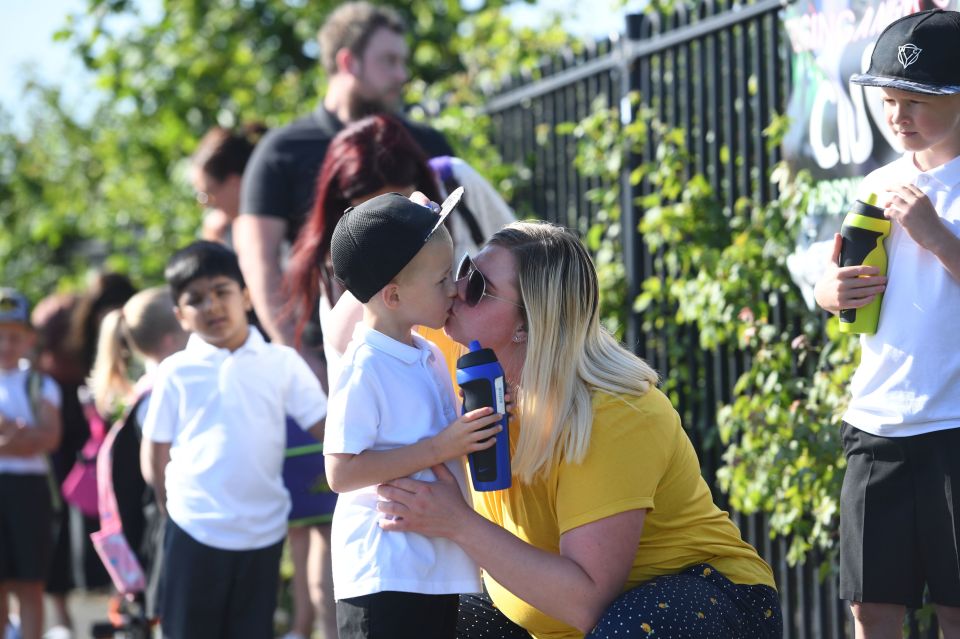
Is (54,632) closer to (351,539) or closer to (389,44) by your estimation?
(389,44)

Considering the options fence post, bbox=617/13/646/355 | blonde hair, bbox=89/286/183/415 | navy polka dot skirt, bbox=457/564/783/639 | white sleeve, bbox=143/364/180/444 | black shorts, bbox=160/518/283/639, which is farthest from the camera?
fence post, bbox=617/13/646/355

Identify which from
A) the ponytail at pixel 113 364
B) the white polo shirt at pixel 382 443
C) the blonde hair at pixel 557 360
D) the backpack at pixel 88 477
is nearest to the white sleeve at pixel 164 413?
the white polo shirt at pixel 382 443

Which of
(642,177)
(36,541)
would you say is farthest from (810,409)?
(36,541)

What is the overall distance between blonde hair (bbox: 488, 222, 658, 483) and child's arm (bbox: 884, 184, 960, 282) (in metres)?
0.68

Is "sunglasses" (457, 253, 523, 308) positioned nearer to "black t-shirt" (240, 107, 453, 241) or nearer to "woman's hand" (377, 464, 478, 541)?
"woman's hand" (377, 464, 478, 541)

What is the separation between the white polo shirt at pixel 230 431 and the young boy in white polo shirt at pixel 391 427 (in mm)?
1080

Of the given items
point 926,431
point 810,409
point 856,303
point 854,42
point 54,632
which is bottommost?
point 54,632

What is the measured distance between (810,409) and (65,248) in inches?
385

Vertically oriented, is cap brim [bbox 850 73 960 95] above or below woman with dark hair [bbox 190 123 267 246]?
above

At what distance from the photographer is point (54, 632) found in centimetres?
617

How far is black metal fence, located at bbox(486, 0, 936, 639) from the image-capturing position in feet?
14.0

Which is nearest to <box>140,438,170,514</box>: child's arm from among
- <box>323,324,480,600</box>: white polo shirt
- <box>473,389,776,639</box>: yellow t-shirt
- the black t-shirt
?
the black t-shirt

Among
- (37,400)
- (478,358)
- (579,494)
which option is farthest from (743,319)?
(37,400)

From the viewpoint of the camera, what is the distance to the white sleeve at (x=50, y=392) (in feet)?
19.3
